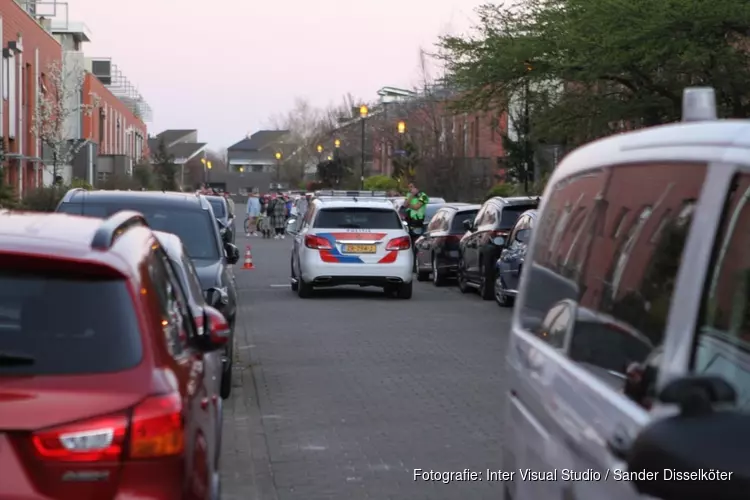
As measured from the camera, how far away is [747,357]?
294 cm

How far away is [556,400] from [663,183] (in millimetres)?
916

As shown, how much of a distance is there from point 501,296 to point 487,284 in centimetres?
137

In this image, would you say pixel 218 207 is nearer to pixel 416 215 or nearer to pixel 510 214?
pixel 416 215

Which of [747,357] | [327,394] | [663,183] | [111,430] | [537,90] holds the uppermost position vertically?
[537,90]

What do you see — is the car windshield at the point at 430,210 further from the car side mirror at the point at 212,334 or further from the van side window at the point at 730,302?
the van side window at the point at 730,302

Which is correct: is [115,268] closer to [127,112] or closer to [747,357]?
[747,357]

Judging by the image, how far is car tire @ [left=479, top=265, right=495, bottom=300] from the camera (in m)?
20.7

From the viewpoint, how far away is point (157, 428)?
398 cm

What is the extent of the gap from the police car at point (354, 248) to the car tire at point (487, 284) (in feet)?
3.87

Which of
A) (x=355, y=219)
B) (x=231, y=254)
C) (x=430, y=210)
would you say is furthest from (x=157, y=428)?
(x=430, y=210)

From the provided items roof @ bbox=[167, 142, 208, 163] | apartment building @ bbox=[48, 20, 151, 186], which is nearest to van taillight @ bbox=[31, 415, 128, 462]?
apartment building @ bbox=[48, 20, 151, 186]

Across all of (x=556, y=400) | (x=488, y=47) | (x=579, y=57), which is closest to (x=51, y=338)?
(x=556, y=400)

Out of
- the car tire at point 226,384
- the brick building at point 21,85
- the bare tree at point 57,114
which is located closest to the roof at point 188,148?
the bare tree at point 57,114

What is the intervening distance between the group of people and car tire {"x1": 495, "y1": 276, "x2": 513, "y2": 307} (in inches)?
1137
